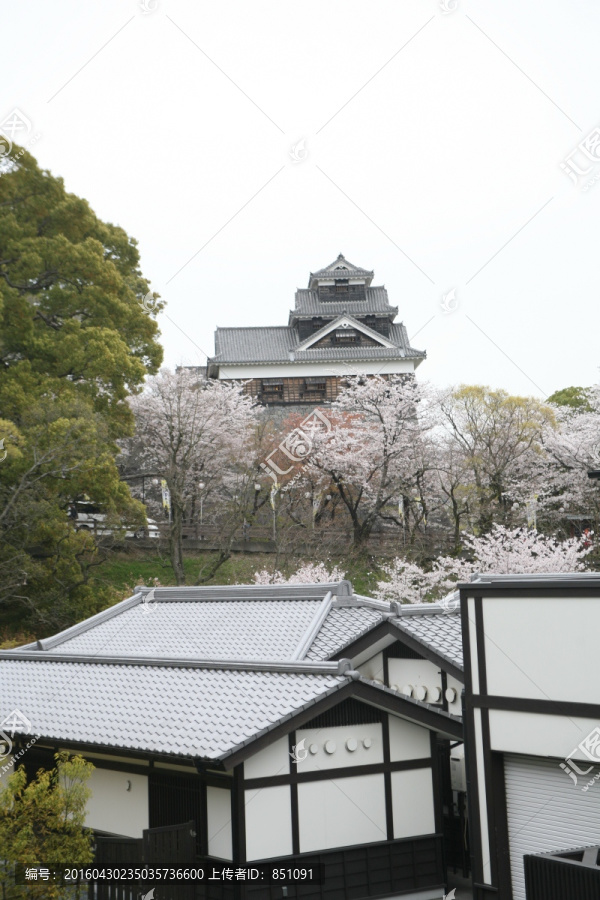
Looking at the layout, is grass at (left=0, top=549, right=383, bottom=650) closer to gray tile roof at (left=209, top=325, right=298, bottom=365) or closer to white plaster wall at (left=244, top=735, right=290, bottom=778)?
gray tile roof at (left=209, top=325, right=298, bottom=365)

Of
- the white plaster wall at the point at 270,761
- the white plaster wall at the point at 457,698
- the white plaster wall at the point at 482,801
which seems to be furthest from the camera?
the white plaster wall at the point at 457,698

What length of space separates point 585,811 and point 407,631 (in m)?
3.72

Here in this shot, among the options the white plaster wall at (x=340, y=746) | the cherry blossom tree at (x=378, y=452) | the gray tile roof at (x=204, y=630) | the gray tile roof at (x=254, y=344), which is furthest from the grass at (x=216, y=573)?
the white plaster wall at (x=340, y=746)

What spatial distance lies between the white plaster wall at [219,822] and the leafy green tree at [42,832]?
1390 millimetres

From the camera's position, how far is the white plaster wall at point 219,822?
857 centimetres

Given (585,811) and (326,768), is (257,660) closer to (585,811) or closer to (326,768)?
(326,768)

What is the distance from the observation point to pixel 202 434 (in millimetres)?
31062

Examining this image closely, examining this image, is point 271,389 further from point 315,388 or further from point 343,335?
point 343,335

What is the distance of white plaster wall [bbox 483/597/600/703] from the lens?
763 cm

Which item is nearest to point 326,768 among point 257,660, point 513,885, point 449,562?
point 257,660

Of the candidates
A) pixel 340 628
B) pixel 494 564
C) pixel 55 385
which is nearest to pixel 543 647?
pixel 340 628

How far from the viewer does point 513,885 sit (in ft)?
26.8

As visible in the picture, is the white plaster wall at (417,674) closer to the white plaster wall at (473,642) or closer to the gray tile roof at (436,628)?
the gray tile roof at (436,628)

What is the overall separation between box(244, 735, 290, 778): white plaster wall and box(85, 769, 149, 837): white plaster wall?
1684mm
